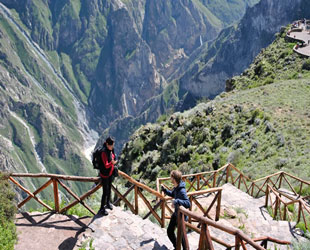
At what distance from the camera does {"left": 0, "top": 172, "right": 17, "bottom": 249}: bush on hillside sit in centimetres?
764

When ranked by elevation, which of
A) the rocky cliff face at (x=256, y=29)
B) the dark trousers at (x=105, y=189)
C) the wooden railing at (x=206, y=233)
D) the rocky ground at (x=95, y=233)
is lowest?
the rocky cliff face at (x=256, y=29)

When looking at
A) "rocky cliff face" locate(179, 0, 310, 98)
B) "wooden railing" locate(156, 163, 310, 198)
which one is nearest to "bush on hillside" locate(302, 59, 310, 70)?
"wooden railing" locate(156, 163, 310, 198)

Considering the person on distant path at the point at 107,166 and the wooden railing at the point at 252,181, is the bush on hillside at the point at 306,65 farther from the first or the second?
the person on distant path at the point at 107,166

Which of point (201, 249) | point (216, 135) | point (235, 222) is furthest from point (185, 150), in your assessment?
point (201, 249)

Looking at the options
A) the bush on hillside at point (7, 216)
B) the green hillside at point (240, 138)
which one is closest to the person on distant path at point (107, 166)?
the bush on hillside at point (7, 216)

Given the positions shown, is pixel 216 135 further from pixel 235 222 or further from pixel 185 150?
pixel 235 222

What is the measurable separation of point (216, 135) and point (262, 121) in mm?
3961

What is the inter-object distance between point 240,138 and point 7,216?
19485mm

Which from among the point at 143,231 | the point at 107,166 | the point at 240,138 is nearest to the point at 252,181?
the point at 240,138

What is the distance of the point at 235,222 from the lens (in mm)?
12094

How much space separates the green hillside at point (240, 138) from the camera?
66.9 ft

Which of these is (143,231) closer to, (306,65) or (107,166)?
(107,166)

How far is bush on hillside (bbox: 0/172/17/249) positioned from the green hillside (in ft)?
46.5

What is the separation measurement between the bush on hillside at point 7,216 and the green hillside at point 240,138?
14186 mm
